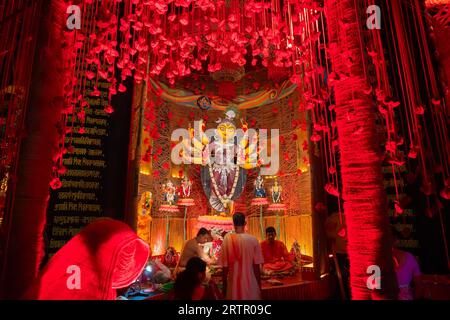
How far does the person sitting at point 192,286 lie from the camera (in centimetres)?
164

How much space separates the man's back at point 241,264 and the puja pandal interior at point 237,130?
689mm

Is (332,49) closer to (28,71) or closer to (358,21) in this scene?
(358,21)

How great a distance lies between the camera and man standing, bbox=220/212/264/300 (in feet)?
7.63

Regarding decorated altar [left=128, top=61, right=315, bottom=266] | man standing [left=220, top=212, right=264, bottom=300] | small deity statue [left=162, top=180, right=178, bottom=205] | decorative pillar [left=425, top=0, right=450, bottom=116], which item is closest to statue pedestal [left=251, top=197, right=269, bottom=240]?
decorated altar [left=128, top=61, right=315, bottom=266]

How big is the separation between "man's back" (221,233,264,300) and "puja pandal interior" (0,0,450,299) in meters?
0.69

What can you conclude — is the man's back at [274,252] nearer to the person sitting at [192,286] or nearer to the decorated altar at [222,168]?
the decorated altar at [222,168]

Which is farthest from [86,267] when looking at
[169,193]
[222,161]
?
[222,161]

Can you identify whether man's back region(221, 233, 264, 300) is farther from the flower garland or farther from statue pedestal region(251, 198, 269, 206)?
the flower garland

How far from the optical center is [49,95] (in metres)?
1.99

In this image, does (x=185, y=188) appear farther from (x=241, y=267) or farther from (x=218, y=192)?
(x=241, y=267)

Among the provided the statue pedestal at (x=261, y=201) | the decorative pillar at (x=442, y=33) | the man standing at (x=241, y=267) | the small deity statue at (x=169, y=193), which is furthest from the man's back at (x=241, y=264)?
the statue pedestal at (x=261, y=201)

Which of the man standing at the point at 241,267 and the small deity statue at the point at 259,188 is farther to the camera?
the small deity statue at the point at 259,188

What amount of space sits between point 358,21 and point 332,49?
19 centimetres
